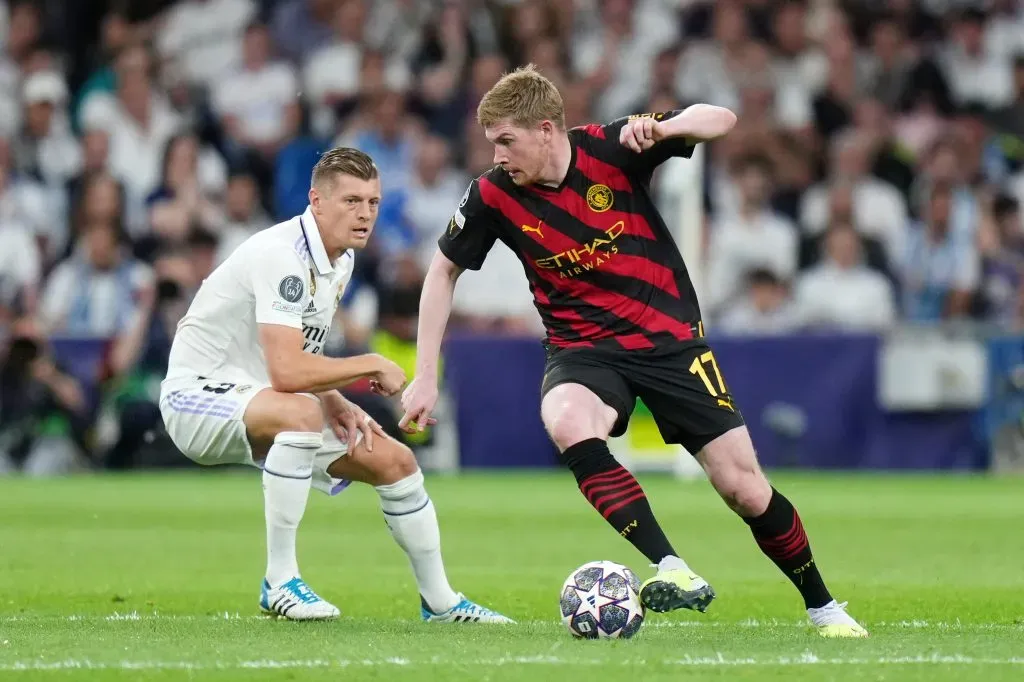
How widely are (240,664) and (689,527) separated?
652 cm

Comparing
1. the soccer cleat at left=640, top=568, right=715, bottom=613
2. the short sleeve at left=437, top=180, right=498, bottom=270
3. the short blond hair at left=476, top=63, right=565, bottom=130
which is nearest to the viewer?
the soccer cleat at left=640, top=568, right=715, bottom=613

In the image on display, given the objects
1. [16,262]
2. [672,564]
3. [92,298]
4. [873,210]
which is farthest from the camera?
[873,210]

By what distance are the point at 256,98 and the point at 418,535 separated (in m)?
12.3

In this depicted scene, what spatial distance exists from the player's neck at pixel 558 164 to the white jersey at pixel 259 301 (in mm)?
1145

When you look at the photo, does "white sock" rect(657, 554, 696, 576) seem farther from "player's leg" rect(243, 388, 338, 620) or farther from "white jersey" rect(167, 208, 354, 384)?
"white jersey" rect(167, 208, 354, 384)

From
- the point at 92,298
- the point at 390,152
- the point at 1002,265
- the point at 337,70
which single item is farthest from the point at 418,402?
the point at 337,70

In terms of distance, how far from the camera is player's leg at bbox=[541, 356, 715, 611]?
617 cm

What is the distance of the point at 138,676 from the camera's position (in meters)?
5.26

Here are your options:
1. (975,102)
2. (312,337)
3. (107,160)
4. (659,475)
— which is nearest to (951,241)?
(975,102)

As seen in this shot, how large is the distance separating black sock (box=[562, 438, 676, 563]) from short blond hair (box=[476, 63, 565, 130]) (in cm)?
126

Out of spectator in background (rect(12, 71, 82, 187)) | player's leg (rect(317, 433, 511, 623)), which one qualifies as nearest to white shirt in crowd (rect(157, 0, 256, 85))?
spectator in background (rect(12, 71, 82, 187))

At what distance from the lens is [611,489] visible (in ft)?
20.6

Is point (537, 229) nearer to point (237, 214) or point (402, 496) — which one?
point (402, 496)

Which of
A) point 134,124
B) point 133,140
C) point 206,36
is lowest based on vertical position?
point 133,140
